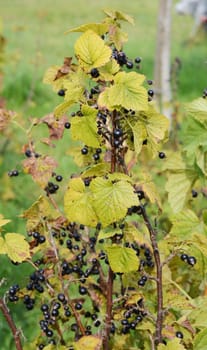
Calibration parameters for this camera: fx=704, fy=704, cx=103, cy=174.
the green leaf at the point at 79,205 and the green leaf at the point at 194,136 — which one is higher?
the green leaf at the point at 194,136

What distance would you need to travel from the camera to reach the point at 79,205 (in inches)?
78.7

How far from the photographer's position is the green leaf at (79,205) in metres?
1.99

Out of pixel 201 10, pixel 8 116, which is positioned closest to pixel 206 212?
pixel 8 116

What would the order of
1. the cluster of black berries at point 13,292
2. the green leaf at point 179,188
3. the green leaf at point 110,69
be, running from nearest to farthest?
the green leaf at point 110,69, the cluster of black berries at point 13,292, the green leaf at point 179,188

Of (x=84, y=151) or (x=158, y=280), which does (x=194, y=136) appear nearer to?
(x=84, y=151)

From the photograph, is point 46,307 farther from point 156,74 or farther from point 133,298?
point 156,74

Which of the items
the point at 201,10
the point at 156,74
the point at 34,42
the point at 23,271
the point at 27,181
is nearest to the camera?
the point at 23,271

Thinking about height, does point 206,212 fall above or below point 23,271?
below

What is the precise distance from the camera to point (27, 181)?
5309mm

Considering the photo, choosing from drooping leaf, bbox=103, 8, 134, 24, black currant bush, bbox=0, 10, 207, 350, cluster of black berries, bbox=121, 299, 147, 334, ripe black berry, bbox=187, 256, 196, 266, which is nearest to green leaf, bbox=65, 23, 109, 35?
black currant bush, bbox=0, 10, 207, 350

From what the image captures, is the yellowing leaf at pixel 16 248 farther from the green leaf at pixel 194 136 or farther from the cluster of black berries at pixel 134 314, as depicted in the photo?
the green leaf at pixel 194 136

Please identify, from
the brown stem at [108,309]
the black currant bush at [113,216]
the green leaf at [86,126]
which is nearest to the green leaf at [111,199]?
the black currant bush at [113,216]

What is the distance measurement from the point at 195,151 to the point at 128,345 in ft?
2.39

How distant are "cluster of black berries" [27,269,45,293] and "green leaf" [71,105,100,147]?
54 centimetres
